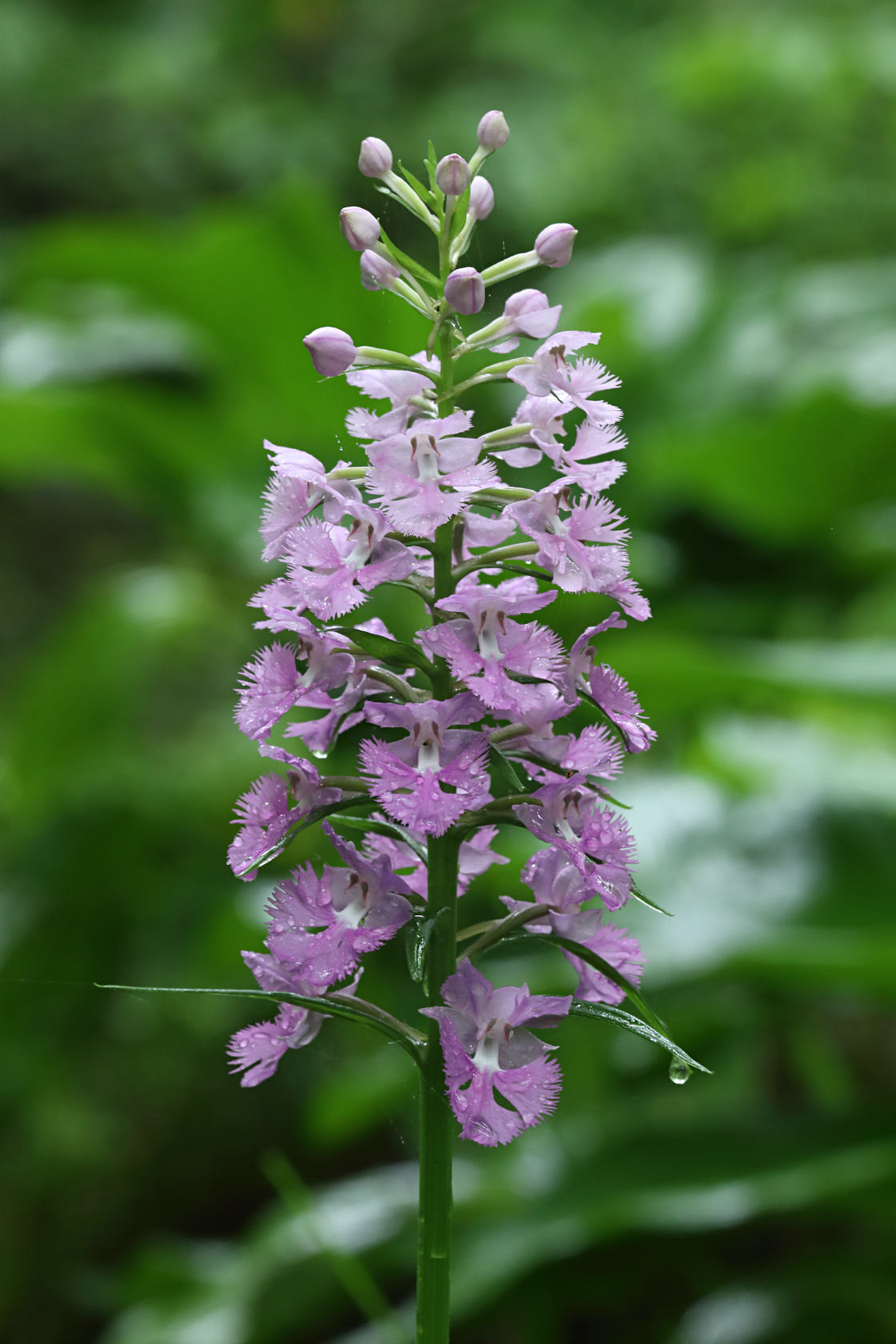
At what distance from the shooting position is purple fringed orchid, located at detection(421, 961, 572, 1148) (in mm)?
453

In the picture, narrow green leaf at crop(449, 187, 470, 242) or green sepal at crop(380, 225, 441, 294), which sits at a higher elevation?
narrow green leaf at crop(449, 187, 470, 242)

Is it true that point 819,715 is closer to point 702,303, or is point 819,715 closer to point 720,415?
point 720,415

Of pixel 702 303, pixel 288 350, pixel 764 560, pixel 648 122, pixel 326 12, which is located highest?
pixel 326 12

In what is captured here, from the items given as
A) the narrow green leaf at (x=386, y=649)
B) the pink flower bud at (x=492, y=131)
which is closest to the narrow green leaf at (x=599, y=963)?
the narrow green leaf at (x=386, y=649)

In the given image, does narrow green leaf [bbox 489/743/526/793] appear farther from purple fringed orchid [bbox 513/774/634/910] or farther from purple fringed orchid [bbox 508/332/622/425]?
purple fringed orchid [bbox 508/332/622/425]

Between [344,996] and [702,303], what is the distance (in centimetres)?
338

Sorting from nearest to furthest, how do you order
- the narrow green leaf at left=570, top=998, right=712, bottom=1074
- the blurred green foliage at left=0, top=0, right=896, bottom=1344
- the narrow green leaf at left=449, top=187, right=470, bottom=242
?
the narrow green leaf at left=570, top=998, right=712, bottom=1074, the narrow green leaf at left=449, top=187, right=470, bottom=242, the blurred green foliage at left=0, top=0, right=896, bottom=1344

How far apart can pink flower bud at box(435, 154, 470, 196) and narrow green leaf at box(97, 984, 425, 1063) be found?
12.9 inches

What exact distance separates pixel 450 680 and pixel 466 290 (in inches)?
6.0

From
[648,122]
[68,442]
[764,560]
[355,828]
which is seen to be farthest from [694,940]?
[648,122]

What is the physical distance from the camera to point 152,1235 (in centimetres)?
286

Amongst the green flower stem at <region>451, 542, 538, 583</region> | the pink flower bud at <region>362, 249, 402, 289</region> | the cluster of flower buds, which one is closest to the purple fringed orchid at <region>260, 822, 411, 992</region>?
the cluster of flower buds

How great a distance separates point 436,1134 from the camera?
0.47m

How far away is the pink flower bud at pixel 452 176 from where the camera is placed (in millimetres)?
522
